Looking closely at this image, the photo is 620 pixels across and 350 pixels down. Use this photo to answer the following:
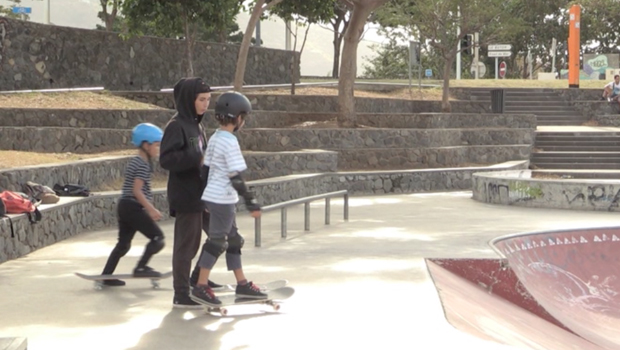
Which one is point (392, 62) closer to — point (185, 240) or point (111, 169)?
point (111, 169)

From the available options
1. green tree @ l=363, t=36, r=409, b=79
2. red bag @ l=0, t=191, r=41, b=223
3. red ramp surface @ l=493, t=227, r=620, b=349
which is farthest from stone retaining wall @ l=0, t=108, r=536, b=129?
green tree @ l=363, t=36, r=409, b=79

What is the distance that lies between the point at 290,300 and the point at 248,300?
622 millimetres

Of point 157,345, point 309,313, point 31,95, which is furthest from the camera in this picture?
point 31,95

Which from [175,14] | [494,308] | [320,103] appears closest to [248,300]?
[494,308]

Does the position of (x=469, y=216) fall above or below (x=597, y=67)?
below

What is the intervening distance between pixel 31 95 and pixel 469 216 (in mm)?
11193

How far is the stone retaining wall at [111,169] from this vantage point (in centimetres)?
1288

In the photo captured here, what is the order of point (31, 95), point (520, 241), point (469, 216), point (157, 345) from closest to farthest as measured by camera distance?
point (157, 345) → point (520, 241) → point (469, 216) → point (31, 95)

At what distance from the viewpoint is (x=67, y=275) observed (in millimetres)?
9531

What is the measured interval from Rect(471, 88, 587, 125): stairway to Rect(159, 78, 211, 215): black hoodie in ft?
85.8

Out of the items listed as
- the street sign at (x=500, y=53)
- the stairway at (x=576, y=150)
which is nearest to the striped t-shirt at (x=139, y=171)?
the stairway at (x=576, y=150)

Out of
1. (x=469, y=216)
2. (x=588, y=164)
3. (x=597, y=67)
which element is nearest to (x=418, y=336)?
(x=469, y=216)

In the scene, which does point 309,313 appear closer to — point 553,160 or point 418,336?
point 418,336

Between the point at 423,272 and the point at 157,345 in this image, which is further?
the point at 423,272
